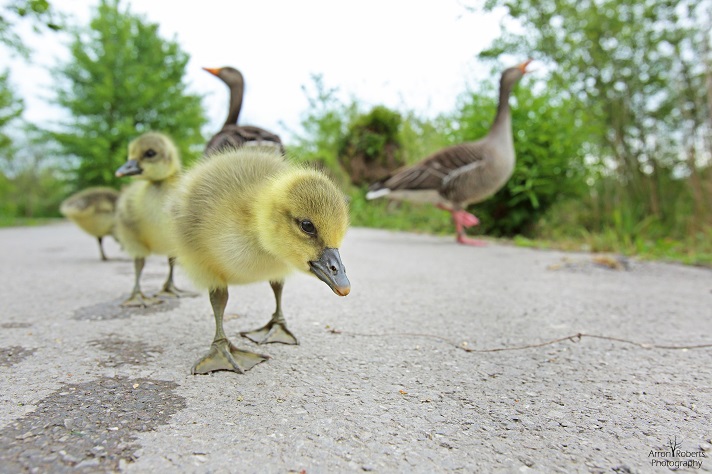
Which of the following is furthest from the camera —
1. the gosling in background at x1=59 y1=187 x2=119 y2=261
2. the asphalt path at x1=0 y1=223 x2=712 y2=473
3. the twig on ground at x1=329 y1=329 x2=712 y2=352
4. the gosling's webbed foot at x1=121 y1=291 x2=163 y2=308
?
the gosling in background at x1=59 y1=187 x2=119 y2=261

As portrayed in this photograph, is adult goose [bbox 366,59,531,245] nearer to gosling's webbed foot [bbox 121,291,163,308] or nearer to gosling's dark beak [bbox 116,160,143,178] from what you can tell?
gosling's dark beak [bbox 116,160,143,178]

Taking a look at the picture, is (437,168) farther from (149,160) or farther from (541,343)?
(541,343)

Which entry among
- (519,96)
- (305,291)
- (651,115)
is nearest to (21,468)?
(305,291)

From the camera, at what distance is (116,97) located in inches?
626

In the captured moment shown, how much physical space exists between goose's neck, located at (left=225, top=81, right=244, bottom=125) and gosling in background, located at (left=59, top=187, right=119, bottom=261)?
67.3 inches

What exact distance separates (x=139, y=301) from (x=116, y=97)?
15579mm

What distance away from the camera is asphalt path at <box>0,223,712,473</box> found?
1.18m

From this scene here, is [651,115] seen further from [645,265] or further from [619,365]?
[619,365]

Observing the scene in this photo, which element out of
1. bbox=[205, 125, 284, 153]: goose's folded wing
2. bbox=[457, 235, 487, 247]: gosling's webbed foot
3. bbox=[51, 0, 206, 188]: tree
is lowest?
bbox=[457, 235, 487, 247]: gosling's webbed foot

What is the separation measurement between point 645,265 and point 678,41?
215 inches

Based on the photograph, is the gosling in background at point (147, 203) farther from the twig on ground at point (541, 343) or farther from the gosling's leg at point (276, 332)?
the twig on ground at point (541, 343)

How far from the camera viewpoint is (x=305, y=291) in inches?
134

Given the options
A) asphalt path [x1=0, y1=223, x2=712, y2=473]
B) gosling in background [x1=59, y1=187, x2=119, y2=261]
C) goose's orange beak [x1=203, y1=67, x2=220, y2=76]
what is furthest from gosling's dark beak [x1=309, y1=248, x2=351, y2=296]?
gosling in background [x1=59, y1=187, x2=119, y2=261]

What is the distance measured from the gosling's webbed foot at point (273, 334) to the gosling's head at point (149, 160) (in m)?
1.43
